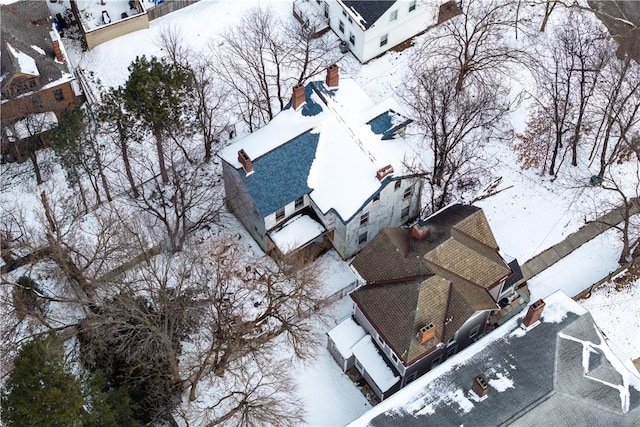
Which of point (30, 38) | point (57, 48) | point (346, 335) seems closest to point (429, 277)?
point (346, 335)

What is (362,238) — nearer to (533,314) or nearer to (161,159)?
(533,314)

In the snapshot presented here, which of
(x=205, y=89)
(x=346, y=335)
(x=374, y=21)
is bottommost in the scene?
(x=346, y=335)

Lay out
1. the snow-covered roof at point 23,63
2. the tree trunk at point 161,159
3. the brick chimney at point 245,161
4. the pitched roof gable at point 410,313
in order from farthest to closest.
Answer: the snow-covered roof at point 23,63
the tree trunk at point 161,159
the brick chimney at point 245,161
the pitched roof gable at point 410,313

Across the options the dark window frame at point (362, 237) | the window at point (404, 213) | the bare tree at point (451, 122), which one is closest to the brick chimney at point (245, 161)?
the dark window frame at point (362, 237)

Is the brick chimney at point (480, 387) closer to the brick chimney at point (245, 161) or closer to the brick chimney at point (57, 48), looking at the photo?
the brick chimney at point (245, 161)

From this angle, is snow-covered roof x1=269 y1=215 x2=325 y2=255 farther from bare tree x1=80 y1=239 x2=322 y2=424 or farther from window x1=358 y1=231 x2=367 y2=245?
window x1=358 y1=231 x2=367 y2=245

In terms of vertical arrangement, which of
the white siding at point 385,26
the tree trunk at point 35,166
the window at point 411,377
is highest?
the tree trunk at point 35,166
